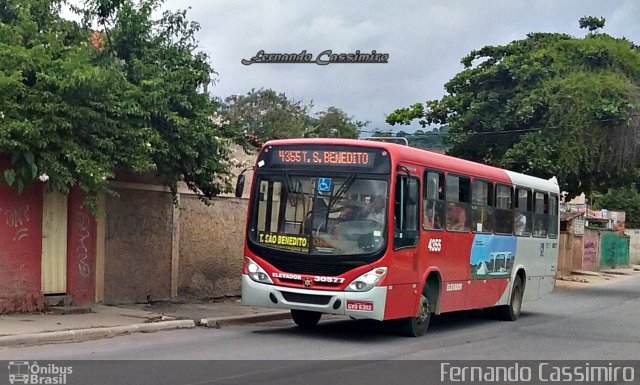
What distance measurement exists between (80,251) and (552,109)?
16.4 m

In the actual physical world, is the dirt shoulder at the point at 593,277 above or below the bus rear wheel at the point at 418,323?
below

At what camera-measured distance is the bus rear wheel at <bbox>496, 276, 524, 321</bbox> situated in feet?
58.7

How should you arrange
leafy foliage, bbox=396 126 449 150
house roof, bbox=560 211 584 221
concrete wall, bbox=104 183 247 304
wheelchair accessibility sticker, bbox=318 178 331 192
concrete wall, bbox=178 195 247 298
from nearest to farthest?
wheelchair accessibility sticker, bbox=318 178 331 192, concrete wall, bbox=104 183 247 304, concrete wall, bbox=178 195 247 298, leafy foliage, bbox=396 126 449 150, house roof, bbox=560 211 584 221

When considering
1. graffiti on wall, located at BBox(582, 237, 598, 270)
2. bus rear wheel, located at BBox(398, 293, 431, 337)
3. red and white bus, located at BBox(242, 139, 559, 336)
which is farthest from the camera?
graffiti on wall, located at BBox(582, 237, 598, 270)

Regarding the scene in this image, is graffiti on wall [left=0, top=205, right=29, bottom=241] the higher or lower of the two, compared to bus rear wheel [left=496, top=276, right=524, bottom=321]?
higher

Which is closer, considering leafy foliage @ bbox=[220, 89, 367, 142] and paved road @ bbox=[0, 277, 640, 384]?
paved road @ bbox=[0, 277, 640, 384]

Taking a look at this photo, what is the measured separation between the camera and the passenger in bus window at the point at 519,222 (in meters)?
17.6

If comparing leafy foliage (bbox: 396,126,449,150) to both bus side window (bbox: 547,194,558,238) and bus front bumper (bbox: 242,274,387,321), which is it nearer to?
bus side window (bbox: 547,194,558,238)

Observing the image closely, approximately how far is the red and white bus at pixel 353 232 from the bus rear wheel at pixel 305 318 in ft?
0.06

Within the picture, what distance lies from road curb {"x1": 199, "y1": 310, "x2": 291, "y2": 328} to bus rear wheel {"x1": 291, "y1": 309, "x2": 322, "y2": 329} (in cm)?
120

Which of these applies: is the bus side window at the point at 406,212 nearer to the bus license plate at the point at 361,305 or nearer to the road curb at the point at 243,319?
the bus license plate at the point at 361,305

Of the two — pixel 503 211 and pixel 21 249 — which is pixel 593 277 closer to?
pixel 503 211

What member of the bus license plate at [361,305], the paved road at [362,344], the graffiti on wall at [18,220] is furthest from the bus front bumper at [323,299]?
the graffiti on wall at [18,220]

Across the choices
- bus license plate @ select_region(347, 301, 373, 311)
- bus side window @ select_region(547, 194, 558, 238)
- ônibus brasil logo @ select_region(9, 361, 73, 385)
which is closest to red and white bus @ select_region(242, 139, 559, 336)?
bus license plate @ select_region(347, 301, 373, 311)
